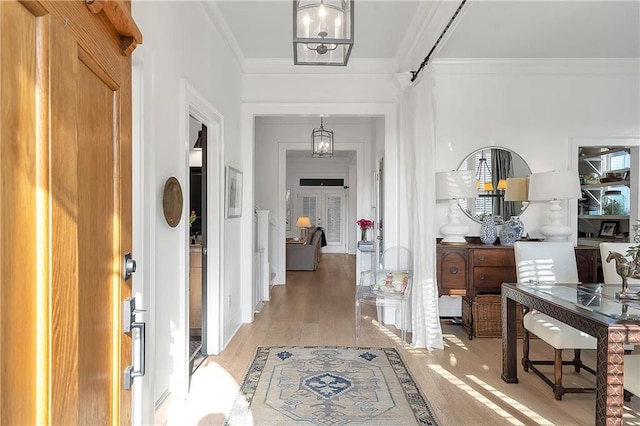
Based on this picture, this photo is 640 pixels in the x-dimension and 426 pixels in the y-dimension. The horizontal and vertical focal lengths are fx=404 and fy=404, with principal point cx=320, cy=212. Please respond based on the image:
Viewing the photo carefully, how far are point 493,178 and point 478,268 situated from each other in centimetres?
112

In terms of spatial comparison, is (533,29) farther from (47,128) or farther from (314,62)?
(47,128)

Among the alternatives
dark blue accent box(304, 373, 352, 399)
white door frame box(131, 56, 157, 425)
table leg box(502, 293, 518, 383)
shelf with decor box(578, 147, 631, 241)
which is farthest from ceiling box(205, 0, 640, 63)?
dark blue accent box(304, 373, 352, 399)

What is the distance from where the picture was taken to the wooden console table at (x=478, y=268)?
4.05 meters

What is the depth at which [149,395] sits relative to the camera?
209 centimetres

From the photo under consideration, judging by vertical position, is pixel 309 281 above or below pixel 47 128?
below

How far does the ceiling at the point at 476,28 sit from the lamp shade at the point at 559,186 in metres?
1.32

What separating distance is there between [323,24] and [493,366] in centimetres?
292

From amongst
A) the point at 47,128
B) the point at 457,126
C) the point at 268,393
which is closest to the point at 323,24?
the point at 47,128

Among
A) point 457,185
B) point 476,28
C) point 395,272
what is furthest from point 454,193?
point 476,28

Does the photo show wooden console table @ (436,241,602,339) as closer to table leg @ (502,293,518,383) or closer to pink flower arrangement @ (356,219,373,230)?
table leg @ (502,293,518,383)

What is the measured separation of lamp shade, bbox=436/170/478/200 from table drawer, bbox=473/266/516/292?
752mm

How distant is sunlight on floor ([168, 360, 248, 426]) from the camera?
246 cm

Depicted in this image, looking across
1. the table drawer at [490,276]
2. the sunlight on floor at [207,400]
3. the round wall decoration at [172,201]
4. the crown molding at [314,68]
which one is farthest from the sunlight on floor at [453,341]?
the crown molding at [314,68]

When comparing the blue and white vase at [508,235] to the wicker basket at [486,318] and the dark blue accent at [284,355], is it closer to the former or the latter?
the wicker basket at [486,318]
